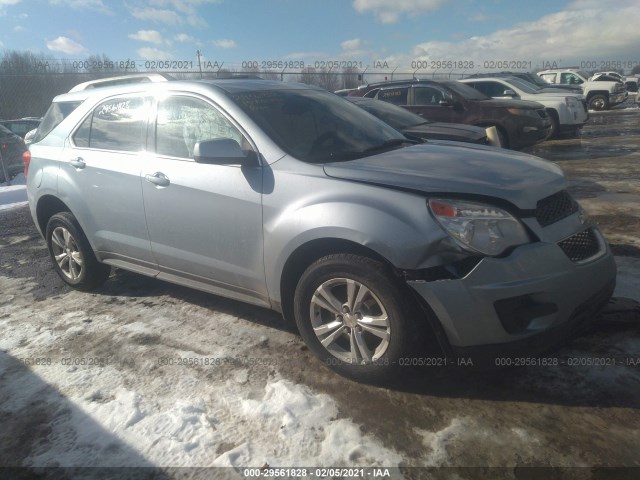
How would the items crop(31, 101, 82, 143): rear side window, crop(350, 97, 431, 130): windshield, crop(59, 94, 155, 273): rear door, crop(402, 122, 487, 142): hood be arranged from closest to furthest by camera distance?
crop(59, 94, 155, 273): rear door, crop(31, 101, 82, 143): rear side window, crop(402, 122, 487, 142): hood, crop(350, 97, 431, 130): windshield

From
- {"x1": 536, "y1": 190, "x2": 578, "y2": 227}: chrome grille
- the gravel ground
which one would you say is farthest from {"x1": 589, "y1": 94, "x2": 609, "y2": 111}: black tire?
{"x1": 536, "y1": 190, "x2": 578, "y2": 227}: chrome grille

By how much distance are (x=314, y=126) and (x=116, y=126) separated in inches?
65.4

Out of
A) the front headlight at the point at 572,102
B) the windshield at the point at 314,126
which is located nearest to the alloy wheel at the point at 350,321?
the windshield at the point at 314,126

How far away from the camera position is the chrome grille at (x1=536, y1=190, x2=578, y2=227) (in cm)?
263

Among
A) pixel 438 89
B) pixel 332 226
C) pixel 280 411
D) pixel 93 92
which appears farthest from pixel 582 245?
pixel 438 89

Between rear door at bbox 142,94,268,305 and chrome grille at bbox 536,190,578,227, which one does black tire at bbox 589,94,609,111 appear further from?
rear door at bbox 142,94,268,305

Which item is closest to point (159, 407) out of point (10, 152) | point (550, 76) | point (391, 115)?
point (391, 115)

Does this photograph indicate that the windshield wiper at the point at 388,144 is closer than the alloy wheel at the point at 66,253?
Yes

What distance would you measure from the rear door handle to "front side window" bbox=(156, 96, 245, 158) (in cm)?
88

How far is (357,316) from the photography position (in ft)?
8.93

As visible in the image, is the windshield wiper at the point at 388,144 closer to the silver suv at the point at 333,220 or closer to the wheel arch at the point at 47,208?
the silver suv at the point at 333,220

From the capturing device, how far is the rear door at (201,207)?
122 inches

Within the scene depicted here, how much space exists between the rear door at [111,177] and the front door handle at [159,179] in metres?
0.15

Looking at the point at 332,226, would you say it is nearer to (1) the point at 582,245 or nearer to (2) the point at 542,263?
(2) the point at 542,263
